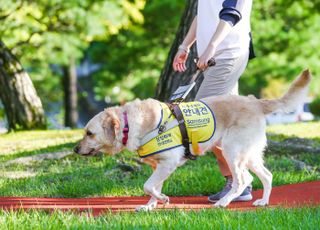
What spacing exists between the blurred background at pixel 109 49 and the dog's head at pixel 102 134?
14.6 ft

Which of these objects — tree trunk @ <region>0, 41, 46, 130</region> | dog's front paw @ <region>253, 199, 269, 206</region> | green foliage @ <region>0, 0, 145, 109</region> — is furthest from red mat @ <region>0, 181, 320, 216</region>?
green foliage @ <region>0, 0, 145, 109</region>

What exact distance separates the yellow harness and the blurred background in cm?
432

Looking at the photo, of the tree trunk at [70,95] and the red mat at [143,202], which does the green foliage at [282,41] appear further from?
the red mat at [143,202]

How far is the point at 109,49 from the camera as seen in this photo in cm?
2884

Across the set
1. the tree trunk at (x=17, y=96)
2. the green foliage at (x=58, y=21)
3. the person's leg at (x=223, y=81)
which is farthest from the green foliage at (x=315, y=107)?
the person's leg at (x=223, y=81)

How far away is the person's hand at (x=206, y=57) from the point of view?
6.12m

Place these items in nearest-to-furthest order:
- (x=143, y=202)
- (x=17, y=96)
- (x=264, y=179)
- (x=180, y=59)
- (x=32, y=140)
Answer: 1. (x=264, y=179)
2. (x=143, y=202)
3. (x=180, y=59)
4. (x=32, y=140)
5. (x=17, y=96)

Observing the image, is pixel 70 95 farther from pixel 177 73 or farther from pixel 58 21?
pixel 177 73

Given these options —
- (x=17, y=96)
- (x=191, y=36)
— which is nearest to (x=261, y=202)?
(x=191, y=36)

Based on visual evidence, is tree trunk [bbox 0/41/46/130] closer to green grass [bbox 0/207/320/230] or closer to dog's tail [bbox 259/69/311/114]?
dog's tail [bbox 259/69/311/114]

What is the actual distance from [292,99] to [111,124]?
1.69 m

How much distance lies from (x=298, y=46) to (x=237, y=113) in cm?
2165

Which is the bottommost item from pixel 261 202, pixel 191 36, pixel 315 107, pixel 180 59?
pixel 315 107

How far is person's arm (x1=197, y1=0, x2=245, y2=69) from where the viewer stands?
6125 millimetres
